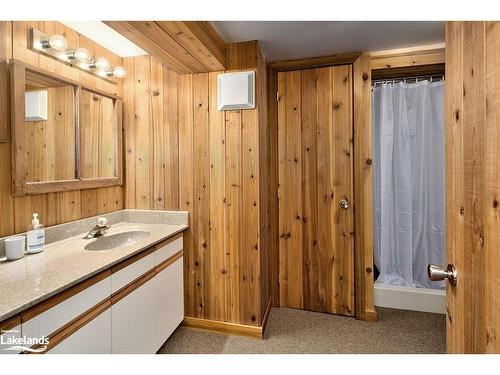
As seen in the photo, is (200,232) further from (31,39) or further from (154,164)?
(31,39)

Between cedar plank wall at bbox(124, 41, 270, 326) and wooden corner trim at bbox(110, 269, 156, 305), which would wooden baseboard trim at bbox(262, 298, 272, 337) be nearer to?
cedar plank wall at bbox(124, 41, 270, 326)

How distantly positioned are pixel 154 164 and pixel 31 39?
3.52 ft

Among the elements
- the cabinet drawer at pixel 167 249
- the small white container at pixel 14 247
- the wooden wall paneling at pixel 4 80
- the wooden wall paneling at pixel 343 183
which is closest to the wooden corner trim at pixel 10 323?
the small white container at pixel 14 247

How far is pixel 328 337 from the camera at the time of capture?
6.68 ft

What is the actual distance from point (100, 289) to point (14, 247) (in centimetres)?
51

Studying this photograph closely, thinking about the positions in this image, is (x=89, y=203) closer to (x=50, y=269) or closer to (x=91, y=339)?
(x=50, y=269)

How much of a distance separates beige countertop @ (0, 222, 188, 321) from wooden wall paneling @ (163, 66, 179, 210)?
0.50m

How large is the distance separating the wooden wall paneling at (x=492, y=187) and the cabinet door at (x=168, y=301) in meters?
1.65

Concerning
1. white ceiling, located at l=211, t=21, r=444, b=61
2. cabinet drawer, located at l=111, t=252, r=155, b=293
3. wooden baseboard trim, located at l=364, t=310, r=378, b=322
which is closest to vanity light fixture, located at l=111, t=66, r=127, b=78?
white ceiling, located at l=211, t=21, r=444, b=61

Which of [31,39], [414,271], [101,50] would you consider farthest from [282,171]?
[31,39]

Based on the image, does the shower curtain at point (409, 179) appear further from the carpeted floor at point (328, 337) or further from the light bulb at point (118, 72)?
the light bulb at point (118, 72)

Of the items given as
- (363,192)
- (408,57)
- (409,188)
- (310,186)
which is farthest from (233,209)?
(408,57)

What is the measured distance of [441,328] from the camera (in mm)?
2123

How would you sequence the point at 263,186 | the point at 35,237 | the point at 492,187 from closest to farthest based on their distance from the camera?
the point at 492,187 → the point at 35,237 → the point at 263,186
